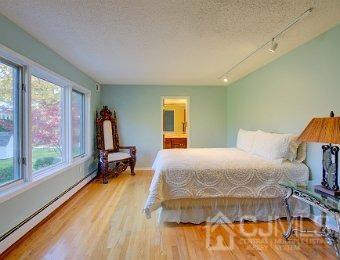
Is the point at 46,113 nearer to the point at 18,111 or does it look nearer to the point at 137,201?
the point at 18,111

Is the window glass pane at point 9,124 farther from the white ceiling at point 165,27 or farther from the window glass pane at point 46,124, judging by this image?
the white ceiling at point 165,27

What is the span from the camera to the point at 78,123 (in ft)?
16.3

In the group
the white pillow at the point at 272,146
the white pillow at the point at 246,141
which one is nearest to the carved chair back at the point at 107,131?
the white pillow at the point at 246,141

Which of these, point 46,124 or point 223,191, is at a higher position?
point 46,124

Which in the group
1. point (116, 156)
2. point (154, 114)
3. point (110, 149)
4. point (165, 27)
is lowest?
point (116, 156)

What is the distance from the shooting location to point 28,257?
2.18 meters

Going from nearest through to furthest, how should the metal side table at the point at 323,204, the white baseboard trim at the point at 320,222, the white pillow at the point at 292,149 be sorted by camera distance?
the metal side table at the point at 323,204, the white baseboard trim at the point at 320,222, the white pillow at the point at 292,149

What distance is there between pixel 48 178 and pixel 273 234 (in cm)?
285

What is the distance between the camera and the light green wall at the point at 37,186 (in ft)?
7.60

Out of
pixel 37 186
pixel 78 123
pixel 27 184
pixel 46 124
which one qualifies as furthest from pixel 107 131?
pixel 27 184

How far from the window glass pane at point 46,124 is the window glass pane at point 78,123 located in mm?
568

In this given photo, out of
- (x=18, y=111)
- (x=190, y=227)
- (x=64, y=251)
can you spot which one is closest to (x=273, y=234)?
(x=190, y=227)

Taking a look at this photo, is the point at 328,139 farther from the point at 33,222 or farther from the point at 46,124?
the point at 46,124

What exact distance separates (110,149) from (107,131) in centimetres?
45
